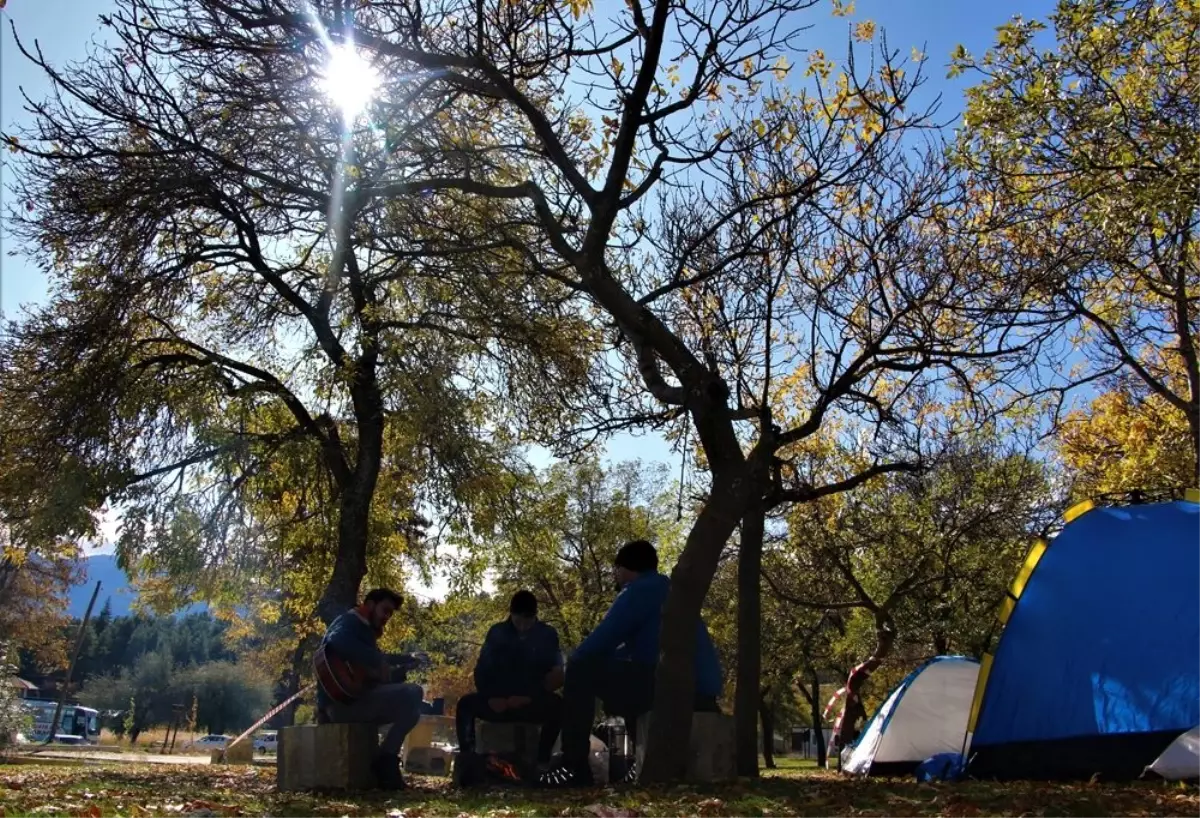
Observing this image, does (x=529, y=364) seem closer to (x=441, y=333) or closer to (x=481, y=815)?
(x=441, y=333)

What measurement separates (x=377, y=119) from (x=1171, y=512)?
7319 millimetres

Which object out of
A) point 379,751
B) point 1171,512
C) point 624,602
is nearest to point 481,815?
point 624,602

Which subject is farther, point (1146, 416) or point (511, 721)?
point (1146, 416)

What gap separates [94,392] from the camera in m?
11.2

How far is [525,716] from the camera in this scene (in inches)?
287

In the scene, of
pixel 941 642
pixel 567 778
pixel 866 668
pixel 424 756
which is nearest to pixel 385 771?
pixel 567 778

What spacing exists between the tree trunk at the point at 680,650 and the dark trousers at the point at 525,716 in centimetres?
111

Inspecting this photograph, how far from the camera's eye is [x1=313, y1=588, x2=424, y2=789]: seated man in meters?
6.99

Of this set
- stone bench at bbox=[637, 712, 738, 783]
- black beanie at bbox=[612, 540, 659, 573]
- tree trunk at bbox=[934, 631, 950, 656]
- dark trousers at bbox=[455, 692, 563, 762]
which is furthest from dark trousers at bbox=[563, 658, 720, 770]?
tree trunk at bbox=[934, 631, 950, 656]

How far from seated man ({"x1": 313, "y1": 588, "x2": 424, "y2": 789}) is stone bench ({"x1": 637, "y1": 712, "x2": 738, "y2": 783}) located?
162cm

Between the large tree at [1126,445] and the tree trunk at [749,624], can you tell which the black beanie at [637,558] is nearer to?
the tree trunk at [749,624]

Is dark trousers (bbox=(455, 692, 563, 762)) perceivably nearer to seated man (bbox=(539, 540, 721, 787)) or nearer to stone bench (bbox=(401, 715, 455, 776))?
seated man (bbox=(539, 540, 721, 787))

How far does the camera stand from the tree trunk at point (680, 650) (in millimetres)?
6309

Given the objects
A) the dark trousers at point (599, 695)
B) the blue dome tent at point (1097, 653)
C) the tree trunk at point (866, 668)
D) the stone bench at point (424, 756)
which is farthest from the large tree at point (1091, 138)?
the stone bench at point (424, 756)
